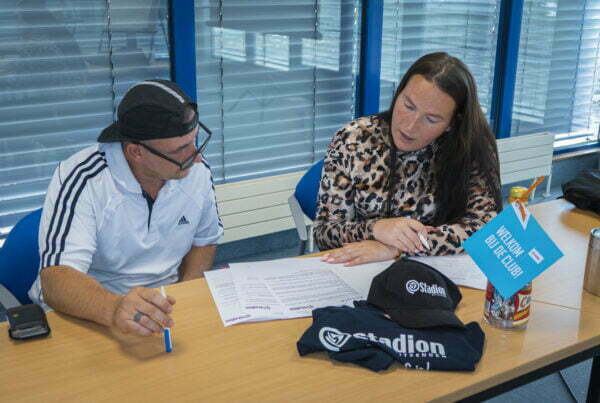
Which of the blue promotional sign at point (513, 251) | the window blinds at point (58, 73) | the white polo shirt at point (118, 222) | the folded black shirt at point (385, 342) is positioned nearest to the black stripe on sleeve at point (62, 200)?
the white polo shirt at point (118, 222)

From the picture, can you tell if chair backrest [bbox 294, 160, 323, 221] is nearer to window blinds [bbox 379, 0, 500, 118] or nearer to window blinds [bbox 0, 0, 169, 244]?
window blinds [bbox 0, 0, 169, 244]

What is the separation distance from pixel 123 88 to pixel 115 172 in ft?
5.39

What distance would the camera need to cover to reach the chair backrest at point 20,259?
1.74m

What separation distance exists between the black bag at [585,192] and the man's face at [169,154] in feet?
4.88

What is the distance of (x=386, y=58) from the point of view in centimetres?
422

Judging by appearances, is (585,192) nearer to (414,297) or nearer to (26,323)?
(414,297)

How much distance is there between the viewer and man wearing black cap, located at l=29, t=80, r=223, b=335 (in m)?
1.58

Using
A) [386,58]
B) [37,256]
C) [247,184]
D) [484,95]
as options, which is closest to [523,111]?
[484,95]

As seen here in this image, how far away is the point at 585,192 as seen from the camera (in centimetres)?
235

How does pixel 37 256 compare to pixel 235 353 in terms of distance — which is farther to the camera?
pixel 37 256

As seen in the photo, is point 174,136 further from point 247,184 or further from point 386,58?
point 386,58

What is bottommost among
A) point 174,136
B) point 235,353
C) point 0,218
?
point 0,218

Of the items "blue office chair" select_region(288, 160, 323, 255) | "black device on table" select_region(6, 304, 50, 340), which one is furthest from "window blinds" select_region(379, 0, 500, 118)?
"black device on table" select_region(6, 304, 50, 340)

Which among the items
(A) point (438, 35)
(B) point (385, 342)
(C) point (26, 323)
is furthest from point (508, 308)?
(A) point (438, 35)
